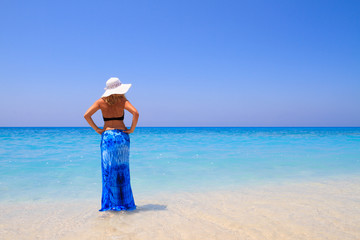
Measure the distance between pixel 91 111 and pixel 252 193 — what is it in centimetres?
349

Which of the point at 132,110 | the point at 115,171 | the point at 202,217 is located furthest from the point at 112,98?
the point at 202,217

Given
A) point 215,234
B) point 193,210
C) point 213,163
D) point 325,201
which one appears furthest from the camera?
point 213,163

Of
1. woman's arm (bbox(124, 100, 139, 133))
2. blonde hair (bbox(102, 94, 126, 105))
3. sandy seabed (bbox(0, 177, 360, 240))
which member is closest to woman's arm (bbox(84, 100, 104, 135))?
blonde hair (bbox(102, 94, 126, 105))

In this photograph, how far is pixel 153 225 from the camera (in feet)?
11.0

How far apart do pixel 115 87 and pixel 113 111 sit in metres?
0.37

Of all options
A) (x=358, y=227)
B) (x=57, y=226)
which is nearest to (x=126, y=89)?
(x=57, y=226)

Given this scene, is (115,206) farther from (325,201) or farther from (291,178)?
(291,178)

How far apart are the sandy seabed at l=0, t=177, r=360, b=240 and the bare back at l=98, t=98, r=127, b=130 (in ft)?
4.37

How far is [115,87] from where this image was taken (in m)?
3.75

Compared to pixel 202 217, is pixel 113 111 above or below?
above

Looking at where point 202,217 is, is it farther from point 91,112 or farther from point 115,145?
point 91,112

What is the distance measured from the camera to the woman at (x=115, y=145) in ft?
12.4

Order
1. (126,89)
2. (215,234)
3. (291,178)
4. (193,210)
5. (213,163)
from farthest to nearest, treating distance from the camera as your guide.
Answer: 1. (213,163)
2. (291,178)
3. (193,210)
4. (126,89)
5. (215,234)

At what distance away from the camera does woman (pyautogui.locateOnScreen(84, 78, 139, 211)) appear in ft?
12.4
